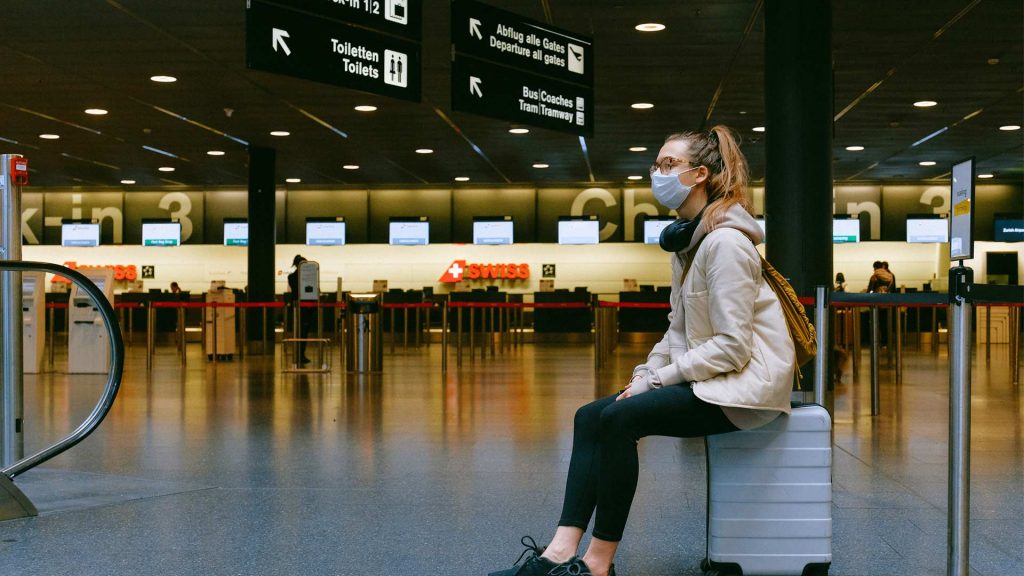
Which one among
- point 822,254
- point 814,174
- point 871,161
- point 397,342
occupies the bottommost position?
point 397,342

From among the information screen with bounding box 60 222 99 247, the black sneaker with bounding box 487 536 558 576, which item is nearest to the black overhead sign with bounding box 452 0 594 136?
the black sneaker with bounding box 487 536 558 576

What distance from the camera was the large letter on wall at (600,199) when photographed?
24.4m

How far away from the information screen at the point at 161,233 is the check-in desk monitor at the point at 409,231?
5.43 m

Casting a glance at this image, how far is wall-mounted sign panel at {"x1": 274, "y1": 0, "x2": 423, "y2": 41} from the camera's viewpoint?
5895 millimetres

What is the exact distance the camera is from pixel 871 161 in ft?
64.2

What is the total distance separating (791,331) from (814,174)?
473 cm

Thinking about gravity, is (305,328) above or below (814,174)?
below

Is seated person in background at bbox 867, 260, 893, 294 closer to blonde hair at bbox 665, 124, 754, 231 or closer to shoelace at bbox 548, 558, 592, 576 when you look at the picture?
blonde hair at bbox 665, 124, 754, 231

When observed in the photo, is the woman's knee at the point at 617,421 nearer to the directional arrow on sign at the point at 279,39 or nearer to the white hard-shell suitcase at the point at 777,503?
the white hard-shell suitcase at the point at 777,503

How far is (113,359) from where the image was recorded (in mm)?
4375

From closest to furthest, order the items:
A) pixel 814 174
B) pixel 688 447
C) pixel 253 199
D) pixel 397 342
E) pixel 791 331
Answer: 1. pixel 791 331
2. pixel 688 447
3. pixel 814 174
4. pixel 253 199
5. pixel 397 342

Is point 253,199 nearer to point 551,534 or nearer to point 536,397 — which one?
point 536,397

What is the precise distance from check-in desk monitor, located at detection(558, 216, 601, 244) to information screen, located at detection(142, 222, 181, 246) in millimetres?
9629

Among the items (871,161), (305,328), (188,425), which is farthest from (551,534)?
(871,161)
